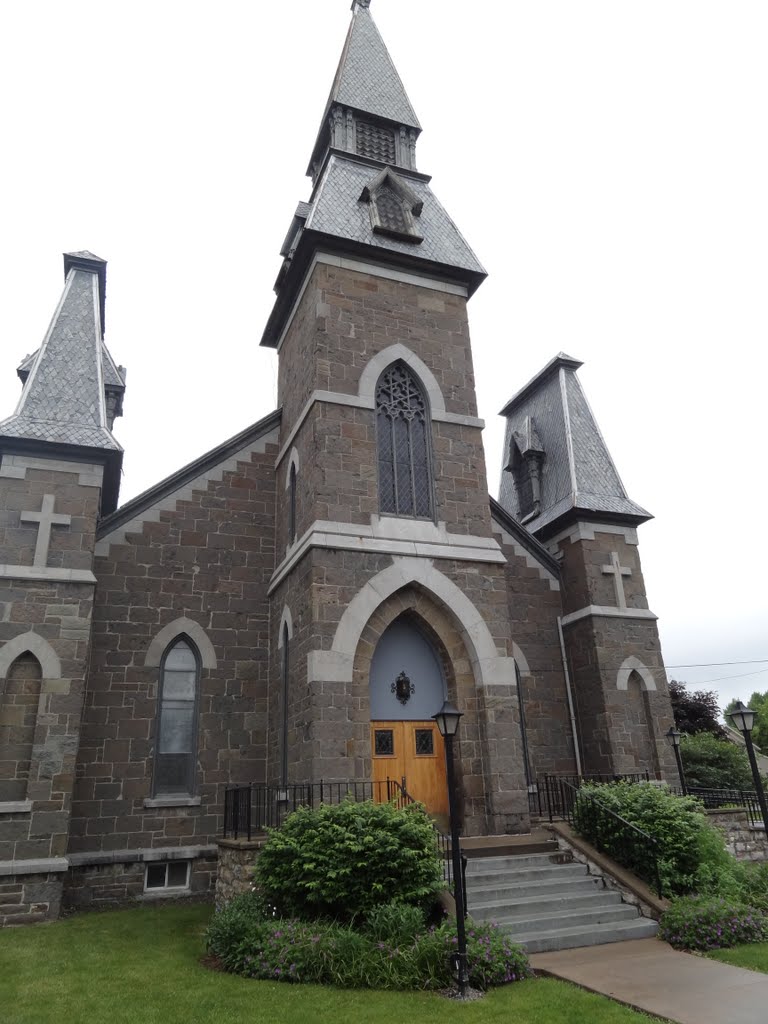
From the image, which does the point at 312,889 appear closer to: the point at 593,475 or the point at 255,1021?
the point at 255,1021

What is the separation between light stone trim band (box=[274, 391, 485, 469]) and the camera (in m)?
13.9

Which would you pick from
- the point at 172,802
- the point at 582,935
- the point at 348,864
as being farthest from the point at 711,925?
the point at 172,802

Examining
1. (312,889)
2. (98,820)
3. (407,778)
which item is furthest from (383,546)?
(98,820)

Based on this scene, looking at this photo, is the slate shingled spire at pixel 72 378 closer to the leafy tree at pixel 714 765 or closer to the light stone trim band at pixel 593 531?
the light stone trim band at pixel 593 531

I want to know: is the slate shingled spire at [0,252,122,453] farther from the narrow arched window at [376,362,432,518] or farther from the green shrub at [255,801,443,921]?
the green shrub at [255,801,443,921]

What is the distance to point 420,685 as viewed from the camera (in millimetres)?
13219

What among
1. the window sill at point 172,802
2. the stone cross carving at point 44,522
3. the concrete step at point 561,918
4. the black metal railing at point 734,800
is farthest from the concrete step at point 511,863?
the stone cross carving at point 44,522

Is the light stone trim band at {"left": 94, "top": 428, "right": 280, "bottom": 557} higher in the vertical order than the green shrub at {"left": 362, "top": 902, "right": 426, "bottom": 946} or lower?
higher

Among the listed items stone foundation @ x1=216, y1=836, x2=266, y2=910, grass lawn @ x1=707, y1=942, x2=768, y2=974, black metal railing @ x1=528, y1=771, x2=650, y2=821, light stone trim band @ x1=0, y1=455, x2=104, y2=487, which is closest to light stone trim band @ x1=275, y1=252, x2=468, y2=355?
light stone trim band @ x1=0, y1=455, x2=104, y2=487

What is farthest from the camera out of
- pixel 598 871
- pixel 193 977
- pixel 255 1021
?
pixel 598 871

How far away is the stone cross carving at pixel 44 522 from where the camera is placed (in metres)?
12.5

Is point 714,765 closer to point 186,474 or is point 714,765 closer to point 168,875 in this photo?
point 168,875

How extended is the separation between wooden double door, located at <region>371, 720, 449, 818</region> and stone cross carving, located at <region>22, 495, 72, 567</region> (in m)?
6.43

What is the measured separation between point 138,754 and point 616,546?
1119cm
